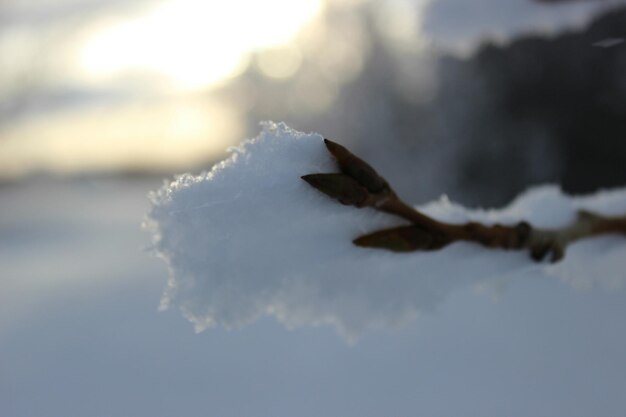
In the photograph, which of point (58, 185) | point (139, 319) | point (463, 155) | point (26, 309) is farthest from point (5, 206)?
point (463, 155)

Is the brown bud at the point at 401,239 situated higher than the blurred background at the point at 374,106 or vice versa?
the blurred background at the point at 374,106

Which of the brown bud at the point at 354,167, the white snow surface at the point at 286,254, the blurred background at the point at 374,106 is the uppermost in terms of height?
the blurred background at the point at 374,106

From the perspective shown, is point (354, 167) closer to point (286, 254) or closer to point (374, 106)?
point (286, 254)

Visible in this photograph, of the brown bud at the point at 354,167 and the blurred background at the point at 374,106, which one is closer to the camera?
the brown bud at the point at 354,167

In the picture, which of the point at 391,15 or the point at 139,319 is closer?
the point at 139,319

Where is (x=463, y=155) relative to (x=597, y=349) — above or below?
above

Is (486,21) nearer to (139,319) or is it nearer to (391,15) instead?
(139,319)
